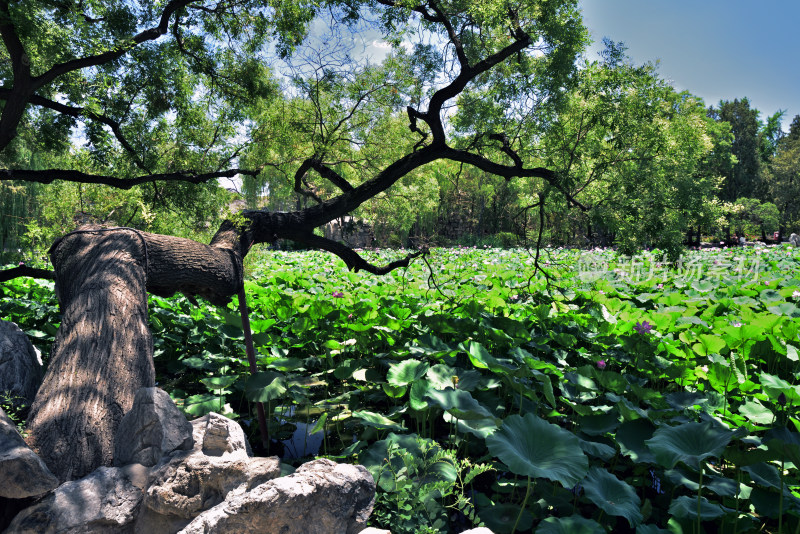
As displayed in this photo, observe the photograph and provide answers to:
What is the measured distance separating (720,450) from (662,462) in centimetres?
20

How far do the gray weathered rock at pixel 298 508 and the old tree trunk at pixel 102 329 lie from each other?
0.70 meters

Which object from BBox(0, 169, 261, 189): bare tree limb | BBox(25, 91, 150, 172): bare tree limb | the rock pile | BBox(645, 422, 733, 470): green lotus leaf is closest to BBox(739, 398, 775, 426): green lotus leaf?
BBox(645, 422, 733, 470): green lotus leaf

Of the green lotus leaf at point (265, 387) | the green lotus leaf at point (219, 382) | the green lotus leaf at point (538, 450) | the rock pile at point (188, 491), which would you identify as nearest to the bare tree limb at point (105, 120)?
the green lotus leaf at point (219, 382)

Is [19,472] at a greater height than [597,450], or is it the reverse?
[19,472]

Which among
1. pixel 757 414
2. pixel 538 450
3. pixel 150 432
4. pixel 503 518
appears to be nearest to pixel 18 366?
pixel 150 432

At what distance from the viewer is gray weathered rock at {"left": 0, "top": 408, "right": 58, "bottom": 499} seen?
5.13 ft

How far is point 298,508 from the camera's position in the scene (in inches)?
62.1

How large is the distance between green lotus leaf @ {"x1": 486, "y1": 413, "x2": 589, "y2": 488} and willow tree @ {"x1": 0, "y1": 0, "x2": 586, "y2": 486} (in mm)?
1704

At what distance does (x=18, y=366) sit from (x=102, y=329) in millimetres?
829

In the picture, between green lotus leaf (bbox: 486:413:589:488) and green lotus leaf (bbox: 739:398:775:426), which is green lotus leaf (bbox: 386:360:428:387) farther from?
green lotus leaf (bbox: 739:398:775:426)

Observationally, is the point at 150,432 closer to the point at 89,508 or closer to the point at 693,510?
the point at 89,508

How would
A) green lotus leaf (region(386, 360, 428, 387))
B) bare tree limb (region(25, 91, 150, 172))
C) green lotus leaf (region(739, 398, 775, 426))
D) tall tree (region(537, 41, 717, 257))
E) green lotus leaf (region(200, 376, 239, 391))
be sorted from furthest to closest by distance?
bare tree limb (region(25, 91, 150, 172)), tall tree (region(537, 41, 717, 257)), green lotus leaf (region(200, 376, 239, 391)), green lotus leaf (region(386, 360, 428, 387)), green lotus leaf (region(739, 398, 775, 426))

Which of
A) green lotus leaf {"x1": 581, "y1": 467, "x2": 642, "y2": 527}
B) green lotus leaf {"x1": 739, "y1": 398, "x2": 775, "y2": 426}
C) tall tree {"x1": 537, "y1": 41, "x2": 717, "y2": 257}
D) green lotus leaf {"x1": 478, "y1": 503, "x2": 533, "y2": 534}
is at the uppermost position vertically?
tall tree {"x1": 537, "y1": 41, "x2": 717, "y2": 257}

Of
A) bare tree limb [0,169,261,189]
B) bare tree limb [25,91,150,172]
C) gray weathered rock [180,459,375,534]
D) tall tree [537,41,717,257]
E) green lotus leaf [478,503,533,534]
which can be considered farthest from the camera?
bare tree limb [25,91,150,172]
